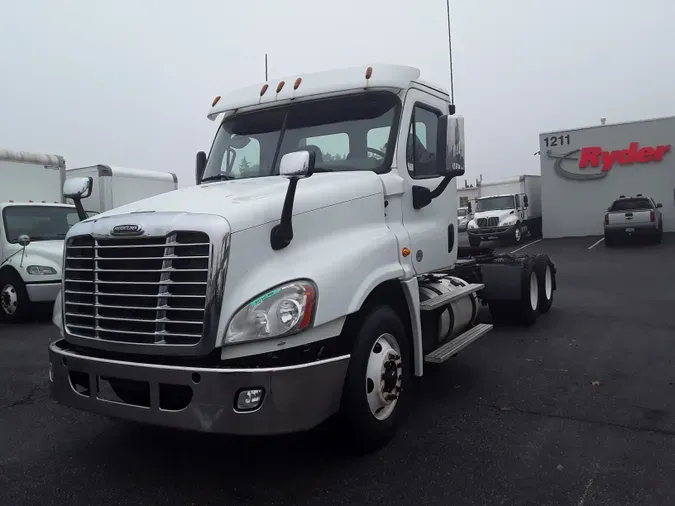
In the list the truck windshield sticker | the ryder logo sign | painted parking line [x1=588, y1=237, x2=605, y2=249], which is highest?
the ryder logo sign

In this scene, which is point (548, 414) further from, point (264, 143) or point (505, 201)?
point (505, 201)

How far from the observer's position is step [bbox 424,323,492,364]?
4582 mm

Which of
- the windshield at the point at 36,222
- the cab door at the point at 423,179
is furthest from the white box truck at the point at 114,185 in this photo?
the cab door at the point at 423,179

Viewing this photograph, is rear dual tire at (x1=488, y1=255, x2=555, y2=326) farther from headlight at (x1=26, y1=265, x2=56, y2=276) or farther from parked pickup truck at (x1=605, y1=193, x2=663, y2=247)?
parked pickup truck at (x1=605, y1=193, x2=663, y2=247)

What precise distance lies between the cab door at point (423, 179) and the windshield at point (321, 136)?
6.6 inches

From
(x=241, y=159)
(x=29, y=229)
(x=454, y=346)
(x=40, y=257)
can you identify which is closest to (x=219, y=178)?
(x=241, y=159)

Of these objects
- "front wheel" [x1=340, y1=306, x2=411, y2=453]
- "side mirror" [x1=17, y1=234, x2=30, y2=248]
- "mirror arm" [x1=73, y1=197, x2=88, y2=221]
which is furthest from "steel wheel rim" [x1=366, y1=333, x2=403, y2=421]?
"side mirror" [x1=17, y1=234, x2=30, y2=248]

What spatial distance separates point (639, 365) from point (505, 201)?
22.6 m

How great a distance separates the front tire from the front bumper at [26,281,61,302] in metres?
0.09

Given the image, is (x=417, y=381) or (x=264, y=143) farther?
(x=417, y=381)

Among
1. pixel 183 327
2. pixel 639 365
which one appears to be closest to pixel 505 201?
pixel 639 365

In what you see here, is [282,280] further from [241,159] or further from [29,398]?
[29,398]

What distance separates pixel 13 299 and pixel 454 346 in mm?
7810

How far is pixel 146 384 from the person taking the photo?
3.18 metres
